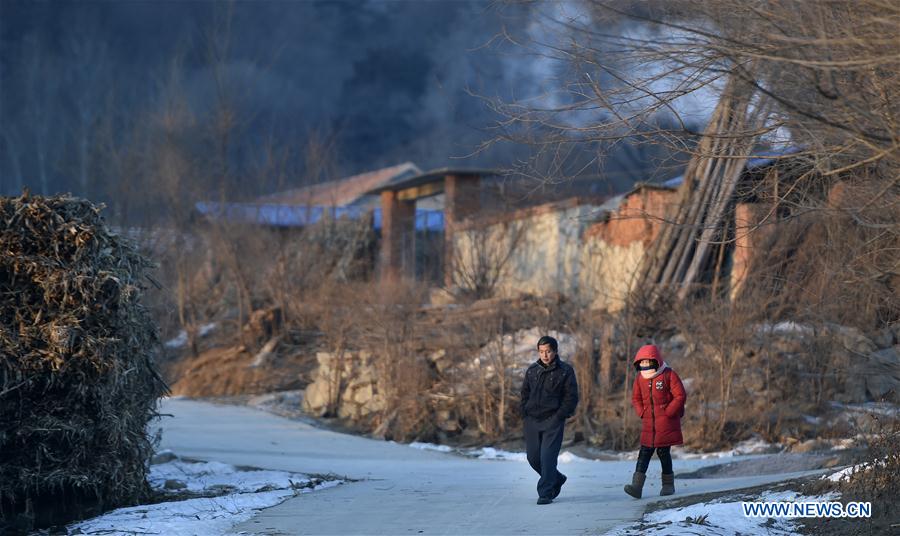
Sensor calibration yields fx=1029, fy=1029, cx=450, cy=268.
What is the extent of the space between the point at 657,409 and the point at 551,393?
3.60ft

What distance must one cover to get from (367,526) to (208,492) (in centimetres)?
300

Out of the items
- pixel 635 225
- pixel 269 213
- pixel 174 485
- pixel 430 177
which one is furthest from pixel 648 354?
pixel 269 213

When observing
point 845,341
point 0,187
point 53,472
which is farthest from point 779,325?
point 0,187

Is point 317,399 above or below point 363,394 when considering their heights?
below

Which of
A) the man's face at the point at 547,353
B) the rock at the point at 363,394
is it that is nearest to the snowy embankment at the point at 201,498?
the man's face at the point at 547,353

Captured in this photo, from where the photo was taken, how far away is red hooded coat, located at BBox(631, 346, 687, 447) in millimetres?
10078

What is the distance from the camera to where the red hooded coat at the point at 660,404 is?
33.1 ft

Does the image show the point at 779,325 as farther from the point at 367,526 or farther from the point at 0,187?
the point at 0,187

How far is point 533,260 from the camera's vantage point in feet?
86.8

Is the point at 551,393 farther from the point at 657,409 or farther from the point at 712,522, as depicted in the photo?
the point at 712,522

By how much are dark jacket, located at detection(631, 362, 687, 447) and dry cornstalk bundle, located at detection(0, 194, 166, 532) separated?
510 centimetres

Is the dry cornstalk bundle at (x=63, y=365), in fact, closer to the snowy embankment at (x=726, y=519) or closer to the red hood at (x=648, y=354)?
the snowy embankment at (x=726, y=519)

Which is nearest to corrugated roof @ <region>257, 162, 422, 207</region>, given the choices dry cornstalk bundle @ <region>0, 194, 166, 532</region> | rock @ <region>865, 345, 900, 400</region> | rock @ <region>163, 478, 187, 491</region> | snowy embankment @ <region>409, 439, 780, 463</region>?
snowy embankment @ <region>409, 439, 780, 463</region>

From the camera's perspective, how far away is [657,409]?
10.2m
